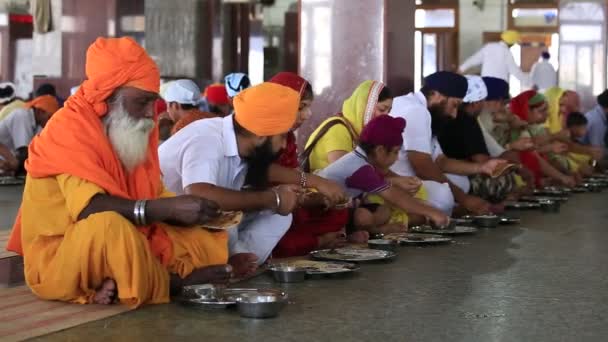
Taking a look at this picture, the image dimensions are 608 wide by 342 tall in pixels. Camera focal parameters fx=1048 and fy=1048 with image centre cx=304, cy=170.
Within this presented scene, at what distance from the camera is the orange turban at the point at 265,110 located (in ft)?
13.5

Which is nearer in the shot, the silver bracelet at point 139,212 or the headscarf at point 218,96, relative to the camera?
the silver bracelet at point 139,212

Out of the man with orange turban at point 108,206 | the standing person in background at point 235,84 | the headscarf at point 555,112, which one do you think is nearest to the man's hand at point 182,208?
the man with orange turban at point 108,206

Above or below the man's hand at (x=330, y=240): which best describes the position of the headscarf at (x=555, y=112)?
above

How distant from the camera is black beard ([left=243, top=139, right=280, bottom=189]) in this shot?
4.27 m

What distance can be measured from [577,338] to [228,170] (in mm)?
1687

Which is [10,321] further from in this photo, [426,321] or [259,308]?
[426,321]

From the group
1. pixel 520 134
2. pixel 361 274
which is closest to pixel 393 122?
pixel 361 274

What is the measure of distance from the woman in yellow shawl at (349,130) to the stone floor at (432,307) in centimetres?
73

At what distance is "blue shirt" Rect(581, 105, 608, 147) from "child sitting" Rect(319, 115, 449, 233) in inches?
293

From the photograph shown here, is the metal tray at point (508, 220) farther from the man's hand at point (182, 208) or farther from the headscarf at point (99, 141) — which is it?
the man's hand at point (182, 208)

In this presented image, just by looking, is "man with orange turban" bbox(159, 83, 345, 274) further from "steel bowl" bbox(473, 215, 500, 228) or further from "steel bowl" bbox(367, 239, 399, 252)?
"steel bowl" bbox(473, 215, 500, 228)

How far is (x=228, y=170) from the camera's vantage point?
4.27m

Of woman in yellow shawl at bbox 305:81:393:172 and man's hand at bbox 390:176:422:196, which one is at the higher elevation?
woman in yellow shawl at bbox 305:81:393:172

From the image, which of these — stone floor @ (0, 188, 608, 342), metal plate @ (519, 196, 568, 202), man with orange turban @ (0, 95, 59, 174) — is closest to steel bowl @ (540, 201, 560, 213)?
metal plate @ (519, 196, 568, 202)
